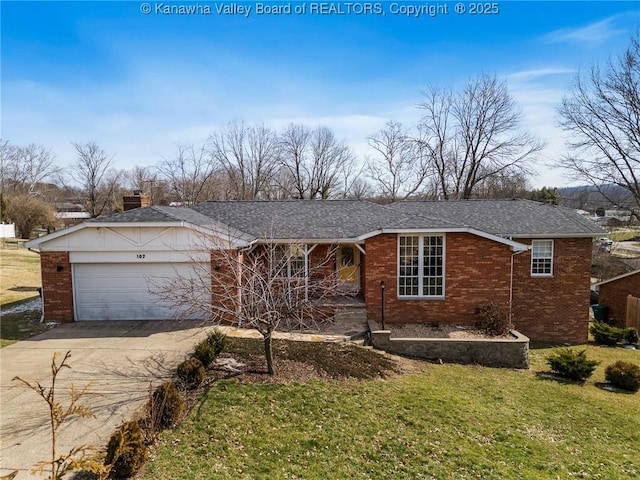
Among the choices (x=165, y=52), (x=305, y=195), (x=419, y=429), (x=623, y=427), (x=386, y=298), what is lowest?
(x=623, y=427)

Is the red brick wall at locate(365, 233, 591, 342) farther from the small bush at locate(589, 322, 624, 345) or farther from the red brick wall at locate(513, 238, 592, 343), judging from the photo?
the small bush at locate(589, 322, 624, 345)

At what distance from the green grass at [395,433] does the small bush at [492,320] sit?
299 centimetres

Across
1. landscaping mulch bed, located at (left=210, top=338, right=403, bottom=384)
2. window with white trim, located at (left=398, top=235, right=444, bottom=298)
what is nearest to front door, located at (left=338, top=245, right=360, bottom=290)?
window with white trim, located at (left=398, top=235, right=444, bottom=298)

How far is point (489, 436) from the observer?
283 inches

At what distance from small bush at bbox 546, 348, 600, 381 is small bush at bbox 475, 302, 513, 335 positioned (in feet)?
5.45

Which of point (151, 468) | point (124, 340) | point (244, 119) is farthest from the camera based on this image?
point (244, 119)

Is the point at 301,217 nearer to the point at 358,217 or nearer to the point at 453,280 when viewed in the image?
the point at 358,217

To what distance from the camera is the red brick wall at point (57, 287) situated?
42.1ft

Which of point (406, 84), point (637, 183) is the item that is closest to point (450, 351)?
point (406, 84)

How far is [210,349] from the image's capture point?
8.95 m

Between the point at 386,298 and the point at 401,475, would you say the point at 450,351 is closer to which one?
the point at 386,298

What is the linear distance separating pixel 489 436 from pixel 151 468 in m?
5.77

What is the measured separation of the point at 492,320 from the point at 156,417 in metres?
10.3

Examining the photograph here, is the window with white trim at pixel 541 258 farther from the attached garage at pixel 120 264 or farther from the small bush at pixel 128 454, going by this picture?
the small bush at pixel 128 454
